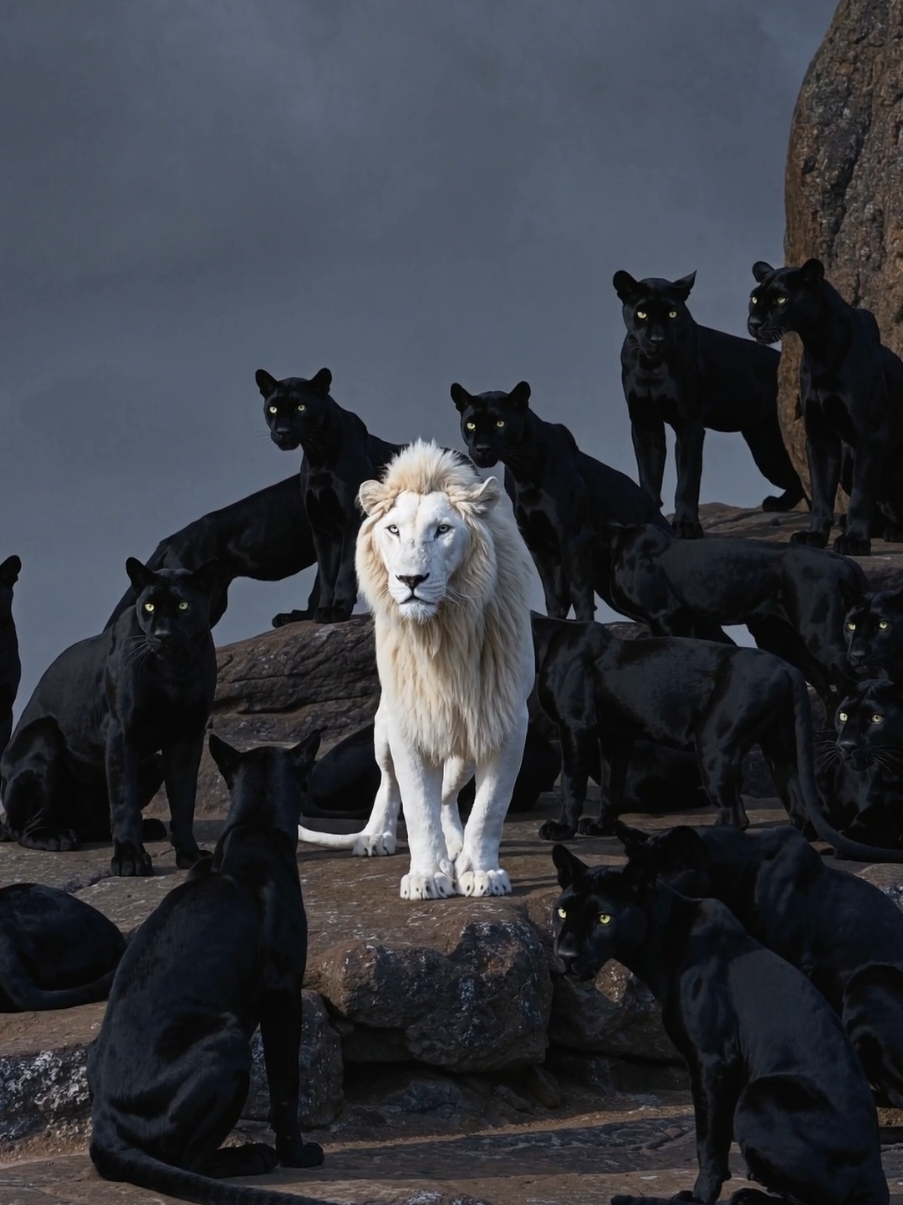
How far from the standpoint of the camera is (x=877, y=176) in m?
15.4

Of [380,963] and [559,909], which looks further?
[380,963]

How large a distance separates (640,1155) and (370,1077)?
1194 millimetres

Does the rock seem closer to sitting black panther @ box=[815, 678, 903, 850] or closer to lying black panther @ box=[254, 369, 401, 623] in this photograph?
lying black panther @ box=[254, 369, 401, 623]

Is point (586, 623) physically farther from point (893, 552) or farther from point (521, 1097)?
point (893, 552)

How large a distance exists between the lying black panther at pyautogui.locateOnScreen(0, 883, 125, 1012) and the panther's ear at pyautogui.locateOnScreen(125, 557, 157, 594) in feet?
5.02

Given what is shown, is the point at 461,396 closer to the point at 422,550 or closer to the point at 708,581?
the point at 708,581

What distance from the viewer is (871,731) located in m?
8.96

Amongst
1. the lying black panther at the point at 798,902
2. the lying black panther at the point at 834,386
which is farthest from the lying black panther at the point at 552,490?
the lying black panther at the point at 798,902

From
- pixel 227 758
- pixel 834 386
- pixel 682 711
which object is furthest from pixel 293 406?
pixel 227 758

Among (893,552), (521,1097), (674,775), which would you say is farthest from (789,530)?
(521,1097)

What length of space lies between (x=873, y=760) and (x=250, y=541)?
5639 millimetres

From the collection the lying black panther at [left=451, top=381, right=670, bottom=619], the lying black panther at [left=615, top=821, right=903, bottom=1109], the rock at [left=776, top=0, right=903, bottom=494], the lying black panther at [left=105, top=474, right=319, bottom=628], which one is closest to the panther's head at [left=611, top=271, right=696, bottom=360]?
the lying black panther at [left=451, top=381, right=670, bottom=619]

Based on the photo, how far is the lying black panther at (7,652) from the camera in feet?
34.8

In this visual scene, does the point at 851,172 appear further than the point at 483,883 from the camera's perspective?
Yes
